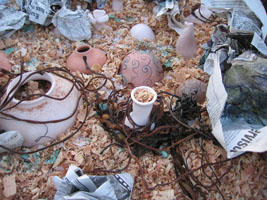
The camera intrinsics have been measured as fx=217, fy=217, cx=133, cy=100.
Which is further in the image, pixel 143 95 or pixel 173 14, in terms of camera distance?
pixel 173 14

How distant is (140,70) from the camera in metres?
1.30

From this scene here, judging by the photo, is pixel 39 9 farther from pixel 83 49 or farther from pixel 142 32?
pixel 142 32

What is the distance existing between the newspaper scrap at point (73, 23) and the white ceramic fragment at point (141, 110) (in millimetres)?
972

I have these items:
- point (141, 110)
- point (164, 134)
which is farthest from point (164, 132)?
point (141, 110)

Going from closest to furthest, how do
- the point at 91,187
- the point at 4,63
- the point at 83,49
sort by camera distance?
the point at 91,187 → the point at 4,63 → the point at 83,49

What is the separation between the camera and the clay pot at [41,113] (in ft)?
3.09

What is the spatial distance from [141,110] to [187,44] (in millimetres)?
862

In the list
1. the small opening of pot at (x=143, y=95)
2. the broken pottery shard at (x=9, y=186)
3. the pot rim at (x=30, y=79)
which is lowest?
the broken pottery shard at (x=9, y=186)

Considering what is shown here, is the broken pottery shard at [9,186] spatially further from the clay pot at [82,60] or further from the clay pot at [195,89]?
the clay pot at [195,89]

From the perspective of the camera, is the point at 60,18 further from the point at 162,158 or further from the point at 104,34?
the point at 162,158

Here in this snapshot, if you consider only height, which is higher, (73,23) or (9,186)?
(73,23)

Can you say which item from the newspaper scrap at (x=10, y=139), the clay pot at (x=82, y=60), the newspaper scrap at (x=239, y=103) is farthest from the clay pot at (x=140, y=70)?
the newspaper scrap at (x=10, y=139)

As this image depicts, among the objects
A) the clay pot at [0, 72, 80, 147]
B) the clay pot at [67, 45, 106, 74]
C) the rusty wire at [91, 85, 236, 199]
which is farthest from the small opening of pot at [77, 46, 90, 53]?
the rusty wire at [91, 85, 236, 199]

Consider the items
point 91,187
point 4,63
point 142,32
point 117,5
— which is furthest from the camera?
point 117,5
